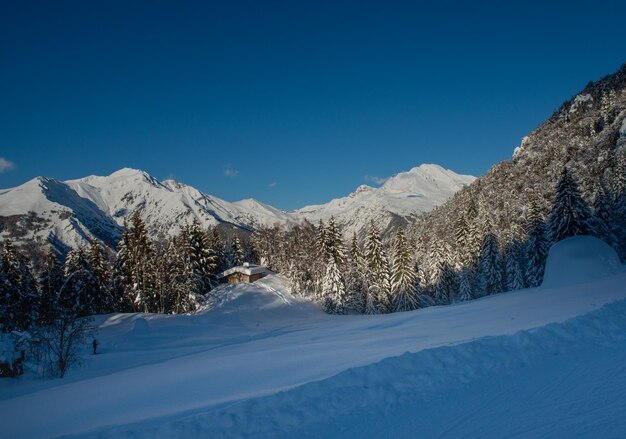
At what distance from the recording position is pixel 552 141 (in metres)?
110

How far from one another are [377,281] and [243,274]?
26426mm

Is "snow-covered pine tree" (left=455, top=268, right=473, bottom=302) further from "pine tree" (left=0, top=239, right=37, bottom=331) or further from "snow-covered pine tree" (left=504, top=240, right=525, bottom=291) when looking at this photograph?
"pine tree" (left=0, top=239, right=37, bottom=331)

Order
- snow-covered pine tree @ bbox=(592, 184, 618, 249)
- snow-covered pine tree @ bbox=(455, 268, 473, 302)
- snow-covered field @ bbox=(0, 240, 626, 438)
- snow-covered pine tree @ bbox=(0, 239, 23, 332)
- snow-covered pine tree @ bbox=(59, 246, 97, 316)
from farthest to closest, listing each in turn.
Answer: snow-covered pine tree @ bbox=(455, 268, 473, 302) < snow-covered pine tree @ bbox=(59, 246, 97, 316) < snow-covered pine tree @ bbox=(592, 184, 618, 249) < snow-covered pine tree @ bbox=(0, 239, 23, 332) < snow-covered field @ bbox=(0, 240, 626, 438)

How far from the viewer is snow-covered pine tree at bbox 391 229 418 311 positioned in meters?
44.6

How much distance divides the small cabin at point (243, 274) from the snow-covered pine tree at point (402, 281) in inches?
1072

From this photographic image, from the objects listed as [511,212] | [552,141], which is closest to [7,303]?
[511,212]

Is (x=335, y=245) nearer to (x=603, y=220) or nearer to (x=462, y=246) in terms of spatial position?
(x=462, y=246)

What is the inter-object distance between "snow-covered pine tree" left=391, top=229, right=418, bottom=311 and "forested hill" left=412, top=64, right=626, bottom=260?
1050 cm

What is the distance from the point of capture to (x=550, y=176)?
9094cm

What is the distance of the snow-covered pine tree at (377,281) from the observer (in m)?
46.3

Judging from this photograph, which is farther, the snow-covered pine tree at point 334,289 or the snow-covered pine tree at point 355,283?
the snow-covered pine tree at point 355,283

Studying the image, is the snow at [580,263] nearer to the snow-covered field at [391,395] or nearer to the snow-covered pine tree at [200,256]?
the snow-covered field at [391,395]

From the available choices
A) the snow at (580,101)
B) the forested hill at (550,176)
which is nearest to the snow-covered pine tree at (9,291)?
the forested hill at (550,176)

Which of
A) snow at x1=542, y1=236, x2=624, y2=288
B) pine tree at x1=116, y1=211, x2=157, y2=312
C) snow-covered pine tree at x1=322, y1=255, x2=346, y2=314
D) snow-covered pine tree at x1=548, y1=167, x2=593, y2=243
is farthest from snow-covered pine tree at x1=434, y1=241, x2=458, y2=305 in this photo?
pine tree at x1=116, y1=211, x2=157, y2=312
